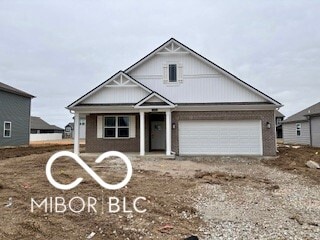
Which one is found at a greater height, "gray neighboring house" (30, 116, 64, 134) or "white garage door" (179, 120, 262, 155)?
"gray neighboring house" (30, 116, 64, 134)

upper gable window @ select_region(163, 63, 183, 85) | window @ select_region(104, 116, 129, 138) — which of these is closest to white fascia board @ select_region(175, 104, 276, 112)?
upper gable window @ select_region(163, 63, 183, 85)

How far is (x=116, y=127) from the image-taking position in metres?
18.5

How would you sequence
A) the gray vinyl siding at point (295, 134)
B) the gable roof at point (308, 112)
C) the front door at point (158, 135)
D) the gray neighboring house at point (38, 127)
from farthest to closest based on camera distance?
the gray neighboring house at point (38, 127)
the gray vinyl siding at point (295, 134)
the gable roof at point (308, 112)
the front door at point (158, 135)

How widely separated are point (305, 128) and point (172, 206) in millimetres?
26242

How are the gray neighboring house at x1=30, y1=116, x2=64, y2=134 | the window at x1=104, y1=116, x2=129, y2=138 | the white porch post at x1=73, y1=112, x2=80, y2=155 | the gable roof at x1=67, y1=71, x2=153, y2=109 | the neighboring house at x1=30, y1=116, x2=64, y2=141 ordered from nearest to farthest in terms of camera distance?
the white porch post at x1=73, y1=112, x2=80, y2=155 < the gable roof at x1=67, y1=71, x2=153, y2=109 < the window at x1=104, y1=116, x2=129, y2=138 < the neighboring house at x1=30, y1=116, x2=64, y2=141 < the gray neighboring house at x1=30, y1=116, x2=64, y2=134

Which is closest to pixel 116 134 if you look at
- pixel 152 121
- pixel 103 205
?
pixel 152 121

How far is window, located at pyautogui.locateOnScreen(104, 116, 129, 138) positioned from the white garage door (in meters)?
3.48

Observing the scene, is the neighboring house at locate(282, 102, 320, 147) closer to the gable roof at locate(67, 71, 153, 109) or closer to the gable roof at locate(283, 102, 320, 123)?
the gable roof at locate(283, 102, 320, 123)

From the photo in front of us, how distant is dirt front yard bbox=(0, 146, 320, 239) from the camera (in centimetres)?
519

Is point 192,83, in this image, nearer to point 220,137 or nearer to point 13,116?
point 220,137

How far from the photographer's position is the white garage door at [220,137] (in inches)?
677

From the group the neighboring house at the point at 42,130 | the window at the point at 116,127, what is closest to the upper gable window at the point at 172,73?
the window at the point at 116,127

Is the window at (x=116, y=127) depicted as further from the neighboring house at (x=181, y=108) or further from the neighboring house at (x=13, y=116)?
the neighboring house at (x=13, y=116)

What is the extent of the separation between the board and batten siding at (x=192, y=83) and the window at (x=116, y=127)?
270 centimetres
